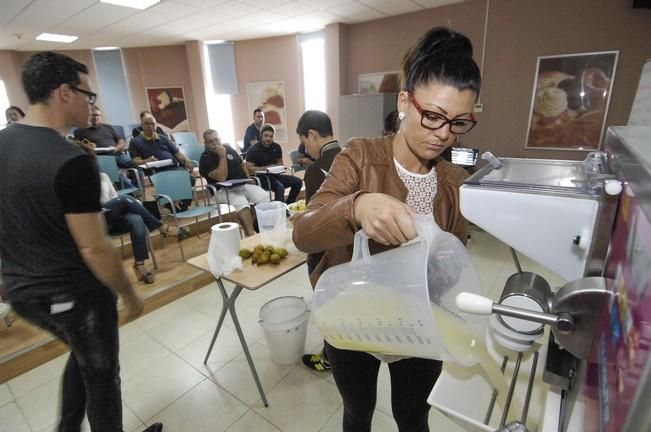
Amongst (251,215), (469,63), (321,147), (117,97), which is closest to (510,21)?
(321,147)

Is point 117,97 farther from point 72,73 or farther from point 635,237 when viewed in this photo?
point 635,237

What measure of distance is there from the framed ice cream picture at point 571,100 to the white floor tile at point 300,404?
3.88 m

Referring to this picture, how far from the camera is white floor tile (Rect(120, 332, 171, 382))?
1945 millimetres

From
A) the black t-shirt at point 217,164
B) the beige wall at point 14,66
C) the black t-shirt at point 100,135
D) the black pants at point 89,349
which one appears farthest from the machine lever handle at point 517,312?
the beige wall at point 14,66

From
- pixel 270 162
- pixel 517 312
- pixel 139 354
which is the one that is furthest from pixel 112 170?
pixel 517 312

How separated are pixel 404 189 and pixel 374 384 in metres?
0.60

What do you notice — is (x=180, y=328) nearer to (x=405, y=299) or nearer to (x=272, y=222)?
(x=272, y=222)

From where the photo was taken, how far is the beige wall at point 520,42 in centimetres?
331

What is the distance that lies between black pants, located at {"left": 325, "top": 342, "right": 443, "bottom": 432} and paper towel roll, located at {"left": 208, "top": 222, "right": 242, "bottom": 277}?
880 millimetres

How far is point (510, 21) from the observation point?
12.6ft

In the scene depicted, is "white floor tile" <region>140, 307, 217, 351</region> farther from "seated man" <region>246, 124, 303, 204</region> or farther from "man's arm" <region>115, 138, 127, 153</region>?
"man's arm" <region>115, 138, 127, 153</region>

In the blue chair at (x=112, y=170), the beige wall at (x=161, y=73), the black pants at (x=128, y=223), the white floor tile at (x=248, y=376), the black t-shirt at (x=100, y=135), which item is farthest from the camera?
the beige wall at (x=161, y=73)

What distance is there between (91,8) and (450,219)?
5.29 meters

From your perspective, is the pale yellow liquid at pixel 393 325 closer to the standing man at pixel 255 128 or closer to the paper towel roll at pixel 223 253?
the paper towel roll at pixel 223 253
